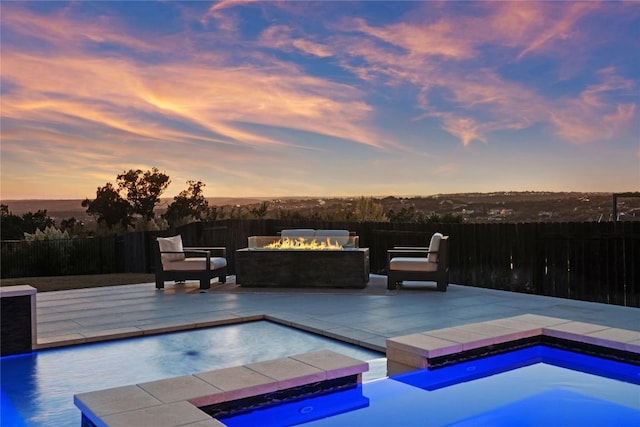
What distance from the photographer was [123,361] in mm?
4770

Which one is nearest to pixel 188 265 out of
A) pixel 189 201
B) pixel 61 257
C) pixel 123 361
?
pixel 123 361

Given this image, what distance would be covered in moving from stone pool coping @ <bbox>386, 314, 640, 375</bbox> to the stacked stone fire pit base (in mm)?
4214

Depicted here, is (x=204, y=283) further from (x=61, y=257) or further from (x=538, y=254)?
(x=61, y=257)

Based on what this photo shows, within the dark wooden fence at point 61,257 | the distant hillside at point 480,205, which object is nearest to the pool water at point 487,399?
the distant hillside at point 480,205

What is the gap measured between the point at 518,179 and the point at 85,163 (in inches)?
499

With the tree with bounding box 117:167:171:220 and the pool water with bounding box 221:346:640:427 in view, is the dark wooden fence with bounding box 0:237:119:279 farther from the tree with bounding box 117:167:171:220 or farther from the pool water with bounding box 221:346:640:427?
the pool water with bounding box 221:346:640:427

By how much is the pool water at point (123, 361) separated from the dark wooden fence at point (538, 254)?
4.63 meters

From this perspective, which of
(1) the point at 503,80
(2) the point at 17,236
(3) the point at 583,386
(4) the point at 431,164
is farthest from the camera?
(2) the point at 17,236

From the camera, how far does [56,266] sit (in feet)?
54.0

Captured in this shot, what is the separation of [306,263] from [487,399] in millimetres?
5703

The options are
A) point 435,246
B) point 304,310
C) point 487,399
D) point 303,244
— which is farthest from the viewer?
point 303,244

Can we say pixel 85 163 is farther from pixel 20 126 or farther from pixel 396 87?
Result: pixel 396 87

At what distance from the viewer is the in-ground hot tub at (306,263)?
9.16 m

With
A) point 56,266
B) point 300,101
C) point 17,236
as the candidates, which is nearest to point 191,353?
point 300,101
